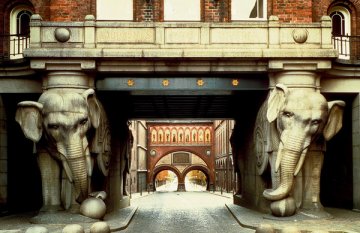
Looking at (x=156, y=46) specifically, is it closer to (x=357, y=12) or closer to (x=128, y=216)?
(x=128, y=216)

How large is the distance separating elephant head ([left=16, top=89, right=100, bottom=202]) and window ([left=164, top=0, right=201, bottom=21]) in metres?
5.75

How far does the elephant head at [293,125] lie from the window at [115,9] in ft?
21.1

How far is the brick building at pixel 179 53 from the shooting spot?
1769 centimetres

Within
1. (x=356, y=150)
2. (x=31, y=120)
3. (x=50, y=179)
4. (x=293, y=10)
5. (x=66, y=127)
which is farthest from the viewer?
(x=293, y=10)

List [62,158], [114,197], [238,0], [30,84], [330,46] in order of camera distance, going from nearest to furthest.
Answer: [62,158] < [330,46] < [30,84] < [238,0] < [114,197]

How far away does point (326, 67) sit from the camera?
1778 centimetres

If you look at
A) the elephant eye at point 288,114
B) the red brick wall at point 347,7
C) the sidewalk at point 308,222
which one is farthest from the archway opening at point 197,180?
the elephant eye at point 288,114

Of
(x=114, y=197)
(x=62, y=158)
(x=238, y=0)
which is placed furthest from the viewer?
(x=114, y=197)

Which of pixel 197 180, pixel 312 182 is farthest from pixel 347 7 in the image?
pixel 197 180

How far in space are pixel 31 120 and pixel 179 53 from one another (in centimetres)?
422

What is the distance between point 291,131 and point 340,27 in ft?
24.2

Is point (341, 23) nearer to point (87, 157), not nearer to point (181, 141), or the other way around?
point (87, 157)

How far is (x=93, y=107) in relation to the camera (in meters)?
17.4

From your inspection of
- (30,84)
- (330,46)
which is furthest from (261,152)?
(30,84)
